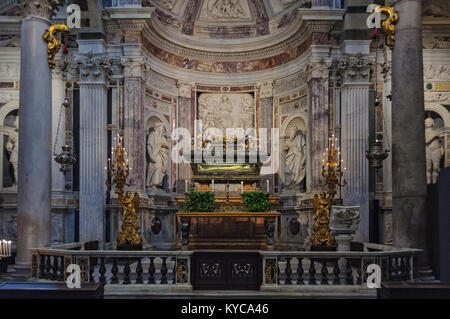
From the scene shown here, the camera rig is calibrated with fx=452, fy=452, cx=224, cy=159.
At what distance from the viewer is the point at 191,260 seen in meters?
8.12

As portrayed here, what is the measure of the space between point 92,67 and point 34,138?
5221 mm

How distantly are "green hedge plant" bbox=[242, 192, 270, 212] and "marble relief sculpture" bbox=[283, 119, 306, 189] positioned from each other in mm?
2932

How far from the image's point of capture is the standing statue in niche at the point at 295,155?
1531 cm

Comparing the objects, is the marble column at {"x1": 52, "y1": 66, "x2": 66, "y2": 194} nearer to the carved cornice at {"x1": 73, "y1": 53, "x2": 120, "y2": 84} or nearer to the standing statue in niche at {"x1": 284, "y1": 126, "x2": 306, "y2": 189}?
the carved cornice at {"x1": 73, "y1": 53, "x2": 120, "y2": 84}

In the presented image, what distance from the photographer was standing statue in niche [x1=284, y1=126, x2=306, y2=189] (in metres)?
Answer: 15.3

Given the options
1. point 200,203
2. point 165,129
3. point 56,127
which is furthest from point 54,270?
point 165,129

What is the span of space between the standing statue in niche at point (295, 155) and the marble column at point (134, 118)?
16.7 ft

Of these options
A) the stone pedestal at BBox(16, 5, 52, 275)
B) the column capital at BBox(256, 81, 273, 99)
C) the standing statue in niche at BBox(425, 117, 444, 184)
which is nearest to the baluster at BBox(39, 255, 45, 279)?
the stone pedestal at BBox(16, 5, 52, 275)

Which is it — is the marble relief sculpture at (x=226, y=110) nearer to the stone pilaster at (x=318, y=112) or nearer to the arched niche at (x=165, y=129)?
the arched niche at (x=165, y=129)

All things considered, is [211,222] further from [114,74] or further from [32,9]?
[32,9]

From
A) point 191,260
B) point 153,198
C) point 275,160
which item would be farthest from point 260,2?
point 191,260

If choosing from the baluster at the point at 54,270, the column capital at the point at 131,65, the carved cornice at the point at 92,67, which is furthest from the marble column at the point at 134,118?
the baluster at the point at 54,270

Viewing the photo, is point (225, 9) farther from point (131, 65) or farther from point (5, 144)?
point (5, 144)
